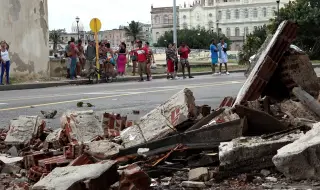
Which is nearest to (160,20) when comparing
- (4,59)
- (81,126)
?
(4,59)

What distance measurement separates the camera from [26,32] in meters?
24.7

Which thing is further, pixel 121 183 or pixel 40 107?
pixel 40 107

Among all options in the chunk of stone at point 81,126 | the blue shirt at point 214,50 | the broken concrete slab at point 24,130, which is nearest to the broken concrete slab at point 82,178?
the chunk of stone at point 81,126

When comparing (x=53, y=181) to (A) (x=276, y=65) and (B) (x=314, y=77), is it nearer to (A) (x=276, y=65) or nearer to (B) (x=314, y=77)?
(A) (x=276, y=65)

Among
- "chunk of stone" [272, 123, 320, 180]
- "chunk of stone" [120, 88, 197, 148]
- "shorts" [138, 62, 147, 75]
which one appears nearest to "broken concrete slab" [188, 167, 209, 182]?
"chunk of stone" [272, 123, 320, 180]

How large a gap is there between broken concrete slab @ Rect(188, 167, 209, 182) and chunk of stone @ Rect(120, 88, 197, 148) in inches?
32.9

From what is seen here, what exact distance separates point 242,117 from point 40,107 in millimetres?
7235

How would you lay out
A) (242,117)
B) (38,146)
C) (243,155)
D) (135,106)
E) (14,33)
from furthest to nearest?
1. (14,33)
2. (135,106)
3. (38,146)
4. (242,117)
5. (243,155)

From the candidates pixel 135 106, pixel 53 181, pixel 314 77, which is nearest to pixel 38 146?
pixel 53 181

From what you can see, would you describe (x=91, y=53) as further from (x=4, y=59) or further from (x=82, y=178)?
(x=82, y=178)

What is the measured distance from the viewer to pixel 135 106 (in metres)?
11.4

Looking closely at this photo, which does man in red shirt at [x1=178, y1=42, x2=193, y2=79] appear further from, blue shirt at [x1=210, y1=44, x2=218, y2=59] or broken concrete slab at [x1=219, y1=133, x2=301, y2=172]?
broken concrete slab at [x1=219, y1=133, x2=301, y2=172]

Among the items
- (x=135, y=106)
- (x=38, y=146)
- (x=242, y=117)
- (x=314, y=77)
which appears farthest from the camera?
(x=135, y=106)

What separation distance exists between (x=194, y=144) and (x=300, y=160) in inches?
48.7
